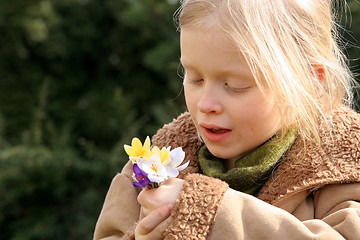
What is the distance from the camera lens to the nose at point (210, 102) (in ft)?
4.82

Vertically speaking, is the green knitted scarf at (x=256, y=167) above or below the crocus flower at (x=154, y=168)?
below

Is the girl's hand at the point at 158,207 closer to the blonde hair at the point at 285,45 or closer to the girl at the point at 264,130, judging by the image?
the girl at the point at 264,130

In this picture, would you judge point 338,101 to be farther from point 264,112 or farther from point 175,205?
point 175,205

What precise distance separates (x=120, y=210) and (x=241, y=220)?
51cm

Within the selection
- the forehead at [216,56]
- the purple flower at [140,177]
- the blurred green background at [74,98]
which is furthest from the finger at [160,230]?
the blurred green background at [74,98]

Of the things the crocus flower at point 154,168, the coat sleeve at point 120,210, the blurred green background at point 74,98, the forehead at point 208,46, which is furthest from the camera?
the blurred green background at point 74,98

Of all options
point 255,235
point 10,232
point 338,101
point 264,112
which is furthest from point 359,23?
point 10,232

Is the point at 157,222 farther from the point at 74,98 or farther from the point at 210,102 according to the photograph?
the point at 74,98

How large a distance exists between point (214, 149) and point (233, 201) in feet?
0.69

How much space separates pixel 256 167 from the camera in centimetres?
154

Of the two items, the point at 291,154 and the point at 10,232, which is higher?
the point at 291,154

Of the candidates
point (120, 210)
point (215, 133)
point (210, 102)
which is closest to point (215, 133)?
point (215, 133)

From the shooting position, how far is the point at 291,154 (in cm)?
158

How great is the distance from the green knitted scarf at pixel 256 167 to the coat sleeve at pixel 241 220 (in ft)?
0.47
